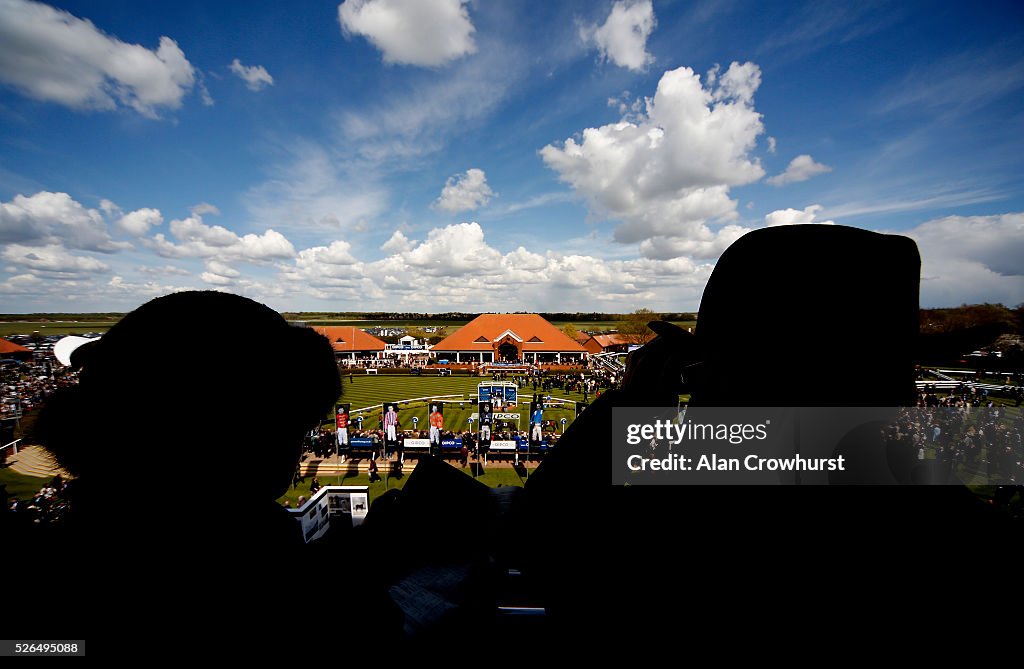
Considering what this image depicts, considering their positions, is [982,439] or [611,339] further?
[611,339]

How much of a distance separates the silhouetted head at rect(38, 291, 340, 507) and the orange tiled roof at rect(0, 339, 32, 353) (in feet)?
461

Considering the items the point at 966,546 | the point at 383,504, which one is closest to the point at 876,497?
the point at 966,546

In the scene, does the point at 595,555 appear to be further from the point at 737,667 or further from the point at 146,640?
the point at 146,640

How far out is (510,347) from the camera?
57656mm

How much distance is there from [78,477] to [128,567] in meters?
0.31

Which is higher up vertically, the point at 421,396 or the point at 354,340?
the point at 354,340

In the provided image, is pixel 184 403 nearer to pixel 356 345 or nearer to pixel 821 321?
pixel 821 321

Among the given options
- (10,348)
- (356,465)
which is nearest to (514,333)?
(356,465)

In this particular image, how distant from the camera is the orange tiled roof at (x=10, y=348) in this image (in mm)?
49969

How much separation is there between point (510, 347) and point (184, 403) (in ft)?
188

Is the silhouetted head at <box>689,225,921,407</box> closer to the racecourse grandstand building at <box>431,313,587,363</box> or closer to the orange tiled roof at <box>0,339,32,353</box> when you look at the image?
the racecourse grandstand building at <box>431,313,587,363</box>

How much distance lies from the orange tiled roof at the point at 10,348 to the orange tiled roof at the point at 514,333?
365 ft

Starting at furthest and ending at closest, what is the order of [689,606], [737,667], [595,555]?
[595,555] → [689,606] → [737,667]

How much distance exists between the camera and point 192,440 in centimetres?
57
